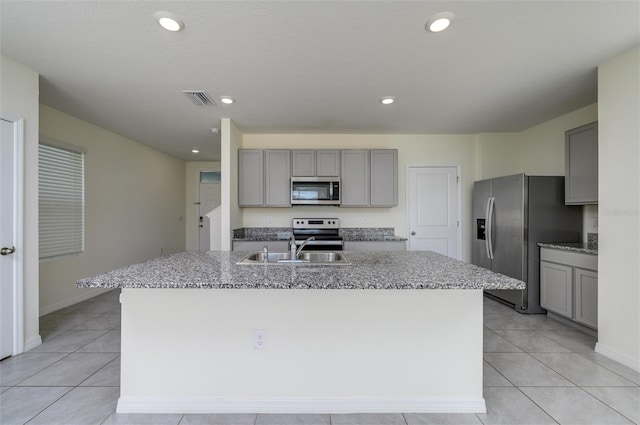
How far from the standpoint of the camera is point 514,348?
2.52 meters

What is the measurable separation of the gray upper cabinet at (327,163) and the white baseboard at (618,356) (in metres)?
3.34

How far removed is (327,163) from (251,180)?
3.93ft

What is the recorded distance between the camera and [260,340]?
1.72m

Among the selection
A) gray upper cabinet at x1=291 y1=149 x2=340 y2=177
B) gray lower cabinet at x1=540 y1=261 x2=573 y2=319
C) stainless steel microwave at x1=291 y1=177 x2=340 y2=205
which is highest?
gray upper cabinet at x1=291 y1=149 x2=340 y2=177

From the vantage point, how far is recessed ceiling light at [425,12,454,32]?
1.72 metres

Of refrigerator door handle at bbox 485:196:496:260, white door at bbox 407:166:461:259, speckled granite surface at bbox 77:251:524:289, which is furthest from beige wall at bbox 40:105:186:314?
refrigerator door handle at bbox 485:196:496:260

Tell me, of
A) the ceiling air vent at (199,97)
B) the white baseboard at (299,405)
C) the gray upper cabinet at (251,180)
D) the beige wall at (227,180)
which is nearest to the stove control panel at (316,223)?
the gray upper cabinet at (251,180)

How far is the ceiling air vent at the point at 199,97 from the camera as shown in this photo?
2.81 metres

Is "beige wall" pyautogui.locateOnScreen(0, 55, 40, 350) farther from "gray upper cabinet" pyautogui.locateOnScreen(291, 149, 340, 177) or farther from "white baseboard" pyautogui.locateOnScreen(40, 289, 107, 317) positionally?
"gray upper cabinet" pyautogui.locateOnScreen(291, 149, 340, 177)

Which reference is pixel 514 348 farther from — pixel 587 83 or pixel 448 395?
pixel 587 83

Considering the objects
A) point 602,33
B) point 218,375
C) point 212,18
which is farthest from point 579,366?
point 212,18

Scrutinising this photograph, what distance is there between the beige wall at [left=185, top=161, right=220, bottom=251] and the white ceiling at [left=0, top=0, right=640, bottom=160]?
10.0 feet

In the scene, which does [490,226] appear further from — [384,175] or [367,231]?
[367,231]

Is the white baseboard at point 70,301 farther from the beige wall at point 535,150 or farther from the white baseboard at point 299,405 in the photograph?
the beige wall at point 535,150
